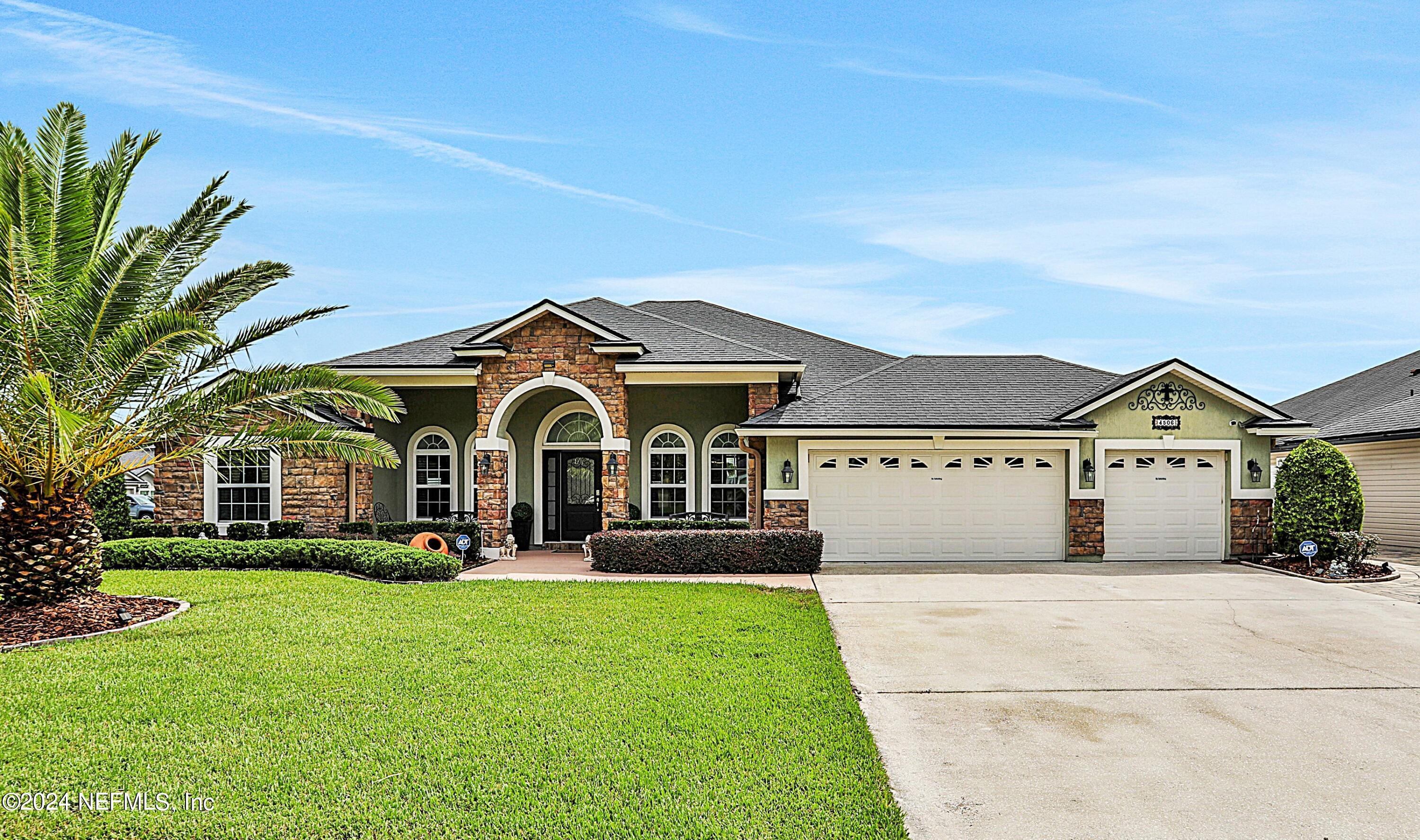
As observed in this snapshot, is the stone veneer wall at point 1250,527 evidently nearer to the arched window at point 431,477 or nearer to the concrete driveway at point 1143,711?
the concrete driveway at point 1143,711

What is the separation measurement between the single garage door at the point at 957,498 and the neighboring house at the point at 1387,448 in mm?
5920

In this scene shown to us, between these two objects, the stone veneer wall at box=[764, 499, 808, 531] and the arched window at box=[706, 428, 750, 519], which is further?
the arched window at box=[706, 428, 750, 519]

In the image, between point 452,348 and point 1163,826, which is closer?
point 1163,826

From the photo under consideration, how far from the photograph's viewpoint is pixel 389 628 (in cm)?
929

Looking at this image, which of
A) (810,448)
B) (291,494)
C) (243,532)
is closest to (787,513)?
(810,448)

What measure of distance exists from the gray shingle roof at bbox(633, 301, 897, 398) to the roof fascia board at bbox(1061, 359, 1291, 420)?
513 centimetres

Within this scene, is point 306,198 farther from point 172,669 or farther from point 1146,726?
point 1146,726

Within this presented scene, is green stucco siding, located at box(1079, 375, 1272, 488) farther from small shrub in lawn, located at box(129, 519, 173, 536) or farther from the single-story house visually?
small shrub in lawn, located at box(129, 519, 173, 536)

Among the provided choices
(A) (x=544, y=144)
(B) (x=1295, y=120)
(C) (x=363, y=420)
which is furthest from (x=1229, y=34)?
(C) (x=363, y=420)

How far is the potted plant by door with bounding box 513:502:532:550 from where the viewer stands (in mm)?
18312

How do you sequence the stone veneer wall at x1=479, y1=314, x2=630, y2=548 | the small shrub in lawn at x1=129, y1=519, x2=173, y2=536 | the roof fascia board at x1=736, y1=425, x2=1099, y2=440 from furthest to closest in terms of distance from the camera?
the stone veneer wall at x1=479, y1=314, x2=630, y2=548 → the small shrub in lawn at x1=129, y1=519, x2=173, y2=536 → the roof fascia board at x1=736, y1=425, x2=1099, y2=440

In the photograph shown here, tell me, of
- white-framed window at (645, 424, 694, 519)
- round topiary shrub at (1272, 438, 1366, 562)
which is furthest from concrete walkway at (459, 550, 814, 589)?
round topiary shrub at (1272, 438, 1366, 562)

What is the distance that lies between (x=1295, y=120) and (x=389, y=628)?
1438 centimetres

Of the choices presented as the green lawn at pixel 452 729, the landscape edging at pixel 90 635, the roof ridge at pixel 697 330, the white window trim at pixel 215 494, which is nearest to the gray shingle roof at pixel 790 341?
the roof ridge at pixel 697 330
